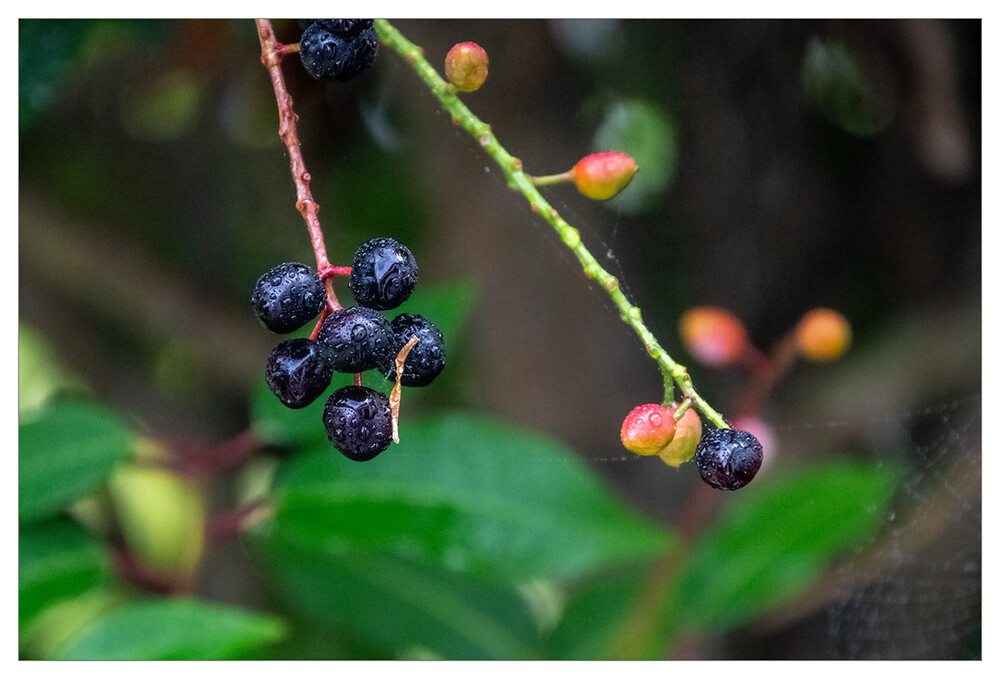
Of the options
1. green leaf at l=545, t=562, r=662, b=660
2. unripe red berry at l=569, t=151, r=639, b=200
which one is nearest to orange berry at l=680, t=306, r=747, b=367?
green leaf at l=545, t=562, r=662, b=660

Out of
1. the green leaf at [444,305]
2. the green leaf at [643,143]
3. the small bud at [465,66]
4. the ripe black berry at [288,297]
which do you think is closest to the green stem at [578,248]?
the small bud at [465,66]

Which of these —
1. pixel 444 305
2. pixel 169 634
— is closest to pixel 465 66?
pixel 444 305

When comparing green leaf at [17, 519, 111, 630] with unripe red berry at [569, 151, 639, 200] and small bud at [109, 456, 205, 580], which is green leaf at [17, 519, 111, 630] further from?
unripe red berry at [569, 151, 639, 200]

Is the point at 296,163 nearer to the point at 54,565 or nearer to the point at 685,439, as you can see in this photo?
the point at 685,439

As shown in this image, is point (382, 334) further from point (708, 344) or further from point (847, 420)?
point (847, 420)

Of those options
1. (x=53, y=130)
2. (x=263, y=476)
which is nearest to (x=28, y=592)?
(x=263, y=476)
